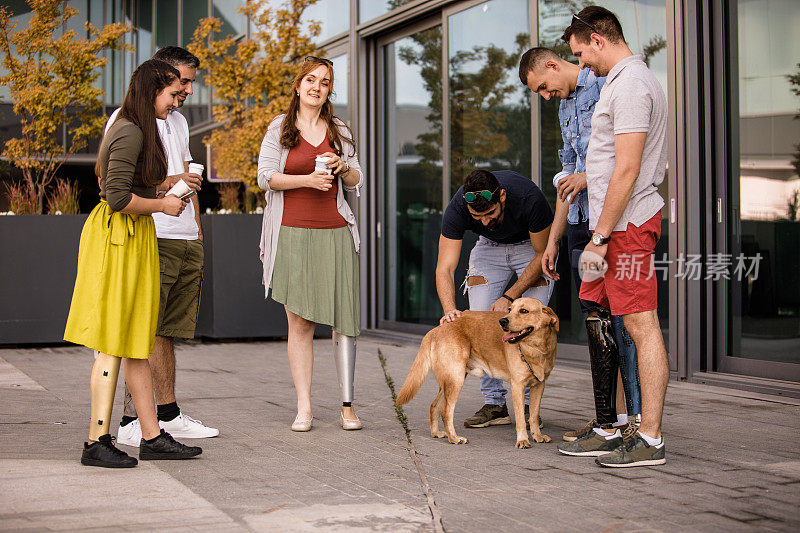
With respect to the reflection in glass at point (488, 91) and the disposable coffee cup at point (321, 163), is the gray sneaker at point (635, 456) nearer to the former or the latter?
the disposable coffee cup at point (321, 163)

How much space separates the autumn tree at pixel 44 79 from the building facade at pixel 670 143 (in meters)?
0.58

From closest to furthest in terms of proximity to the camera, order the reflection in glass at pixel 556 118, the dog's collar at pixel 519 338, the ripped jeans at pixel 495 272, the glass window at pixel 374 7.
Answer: the dog's collar at pixel 519 338, the ripped jeans at pixel 495 272, the reflection in glass at pixel 556 118, the glass window at pixel 374 7

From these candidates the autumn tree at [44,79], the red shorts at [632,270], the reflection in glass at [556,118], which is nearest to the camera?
the red shorts at [632,270]

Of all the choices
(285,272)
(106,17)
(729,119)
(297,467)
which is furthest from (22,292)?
(106,17)

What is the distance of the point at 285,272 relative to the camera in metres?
4.96

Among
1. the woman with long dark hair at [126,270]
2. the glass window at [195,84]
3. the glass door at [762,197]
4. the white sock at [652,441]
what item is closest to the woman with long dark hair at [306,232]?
the woman with long dark hair at [126,270]

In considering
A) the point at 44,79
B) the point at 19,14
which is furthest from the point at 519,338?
the point at 19,14

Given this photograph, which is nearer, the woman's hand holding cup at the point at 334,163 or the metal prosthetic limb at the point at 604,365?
the metal prosthetic limb at the point at 604,365

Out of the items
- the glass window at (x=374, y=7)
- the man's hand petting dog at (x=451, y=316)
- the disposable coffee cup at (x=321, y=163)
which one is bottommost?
the man's hand petting dog at (x=451, y=316)

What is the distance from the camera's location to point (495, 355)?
471cm

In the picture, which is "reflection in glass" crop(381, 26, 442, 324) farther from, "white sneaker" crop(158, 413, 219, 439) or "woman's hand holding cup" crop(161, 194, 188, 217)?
"woman's hand holding cup" crop(161, 194, 188, 217)

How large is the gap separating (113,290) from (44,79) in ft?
24.4

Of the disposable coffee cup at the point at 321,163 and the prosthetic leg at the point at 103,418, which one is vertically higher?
the disposable coffee cup at the point at 321,163

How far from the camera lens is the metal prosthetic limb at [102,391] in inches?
155
